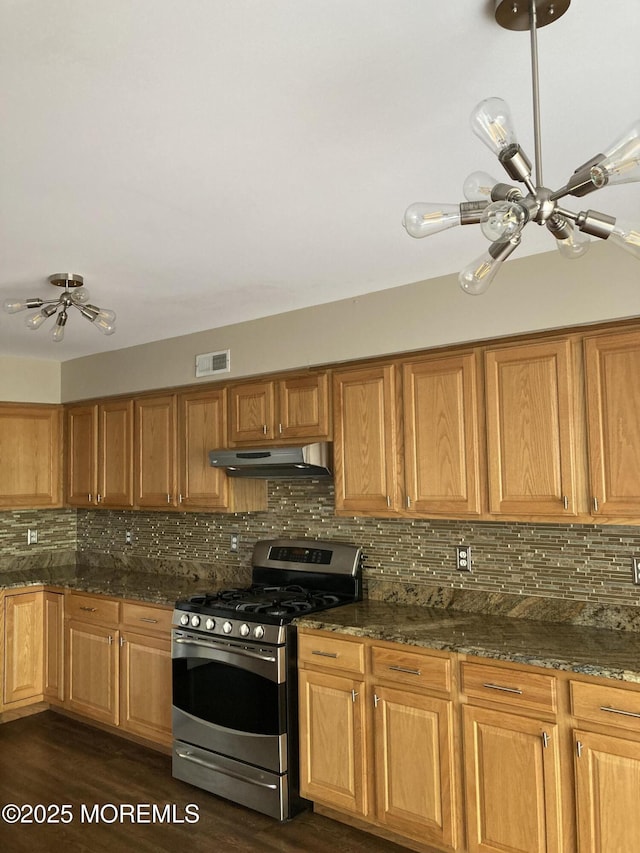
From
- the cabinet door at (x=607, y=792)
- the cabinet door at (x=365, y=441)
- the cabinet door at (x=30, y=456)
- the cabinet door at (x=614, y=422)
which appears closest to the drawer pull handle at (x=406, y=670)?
the cabinet door at (x=607, y=792)

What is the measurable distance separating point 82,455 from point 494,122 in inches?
178

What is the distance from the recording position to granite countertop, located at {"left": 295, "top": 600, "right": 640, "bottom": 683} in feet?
8.30

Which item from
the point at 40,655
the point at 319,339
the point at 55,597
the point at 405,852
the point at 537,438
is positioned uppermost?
the point at 319,339

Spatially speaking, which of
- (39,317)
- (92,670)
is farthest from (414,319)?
(92,670)

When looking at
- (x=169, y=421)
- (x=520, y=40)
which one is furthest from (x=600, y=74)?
(x=169, y=421)

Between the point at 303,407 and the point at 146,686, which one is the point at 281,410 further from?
the point at 146,686

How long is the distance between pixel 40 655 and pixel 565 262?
411 centimetres

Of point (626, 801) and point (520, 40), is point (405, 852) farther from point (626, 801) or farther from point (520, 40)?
point (520, 40)

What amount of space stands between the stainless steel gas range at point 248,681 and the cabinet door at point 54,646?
4.30 feet

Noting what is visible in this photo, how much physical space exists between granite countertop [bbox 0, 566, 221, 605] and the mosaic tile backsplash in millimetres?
115

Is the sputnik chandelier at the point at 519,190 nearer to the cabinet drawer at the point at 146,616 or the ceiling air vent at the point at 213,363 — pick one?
the ceiling air vent at the point at 213,363

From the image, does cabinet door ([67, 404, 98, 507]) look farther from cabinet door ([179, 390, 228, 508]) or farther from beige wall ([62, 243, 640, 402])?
cabinet door ([179, 390, 228, 508])

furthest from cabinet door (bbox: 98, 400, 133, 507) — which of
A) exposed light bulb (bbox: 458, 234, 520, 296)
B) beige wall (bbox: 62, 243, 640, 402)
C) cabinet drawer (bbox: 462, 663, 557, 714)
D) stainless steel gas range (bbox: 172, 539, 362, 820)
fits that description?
Result: exposed light bulb (bbox: 458, 234, 520, 296)

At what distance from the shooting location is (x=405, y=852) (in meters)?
2.96
